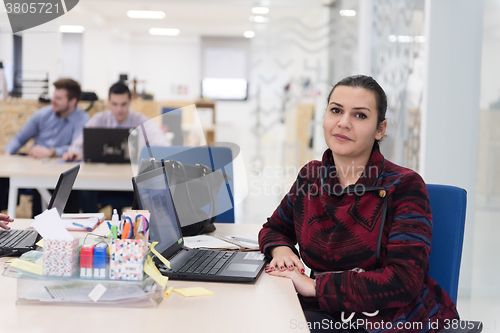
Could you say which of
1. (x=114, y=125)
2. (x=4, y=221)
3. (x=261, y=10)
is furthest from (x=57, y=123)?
(x=4, y=221)

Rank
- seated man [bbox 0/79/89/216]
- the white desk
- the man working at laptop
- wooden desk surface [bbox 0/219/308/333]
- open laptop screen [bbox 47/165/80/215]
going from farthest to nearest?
seated man [bbox 0/79/89/216], the man working at laptop, the white desk, open laptop screen [bbox 47/165/80/215], wooden desk surface [bbox 0/219/308/333]

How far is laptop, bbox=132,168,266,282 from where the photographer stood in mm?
1149

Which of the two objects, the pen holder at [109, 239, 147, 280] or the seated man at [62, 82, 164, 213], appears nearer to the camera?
the pen holder at [109, 239, 147, 280]

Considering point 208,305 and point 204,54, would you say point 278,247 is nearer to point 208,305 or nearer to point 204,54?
point 208,305

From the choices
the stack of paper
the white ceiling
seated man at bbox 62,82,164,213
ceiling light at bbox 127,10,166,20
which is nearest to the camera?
the stack of paper

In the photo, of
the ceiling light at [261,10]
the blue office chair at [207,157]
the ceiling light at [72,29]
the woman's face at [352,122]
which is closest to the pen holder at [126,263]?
the woman's face at [352,122]

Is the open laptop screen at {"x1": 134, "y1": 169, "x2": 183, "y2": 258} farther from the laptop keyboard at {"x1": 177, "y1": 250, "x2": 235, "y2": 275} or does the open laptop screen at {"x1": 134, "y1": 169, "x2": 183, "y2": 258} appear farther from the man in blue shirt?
the man in blue shirt

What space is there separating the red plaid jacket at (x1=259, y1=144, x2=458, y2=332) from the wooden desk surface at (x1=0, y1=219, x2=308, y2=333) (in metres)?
0.19

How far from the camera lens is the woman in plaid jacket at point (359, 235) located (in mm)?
1140

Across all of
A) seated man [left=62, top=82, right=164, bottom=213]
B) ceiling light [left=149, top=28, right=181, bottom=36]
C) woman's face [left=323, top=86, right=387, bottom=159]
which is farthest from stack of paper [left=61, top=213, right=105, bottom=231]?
ceiling light [left=149, top=28, right=181, bottom=36]

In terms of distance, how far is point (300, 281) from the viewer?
1.20 metres

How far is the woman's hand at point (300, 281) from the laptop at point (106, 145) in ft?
7.37

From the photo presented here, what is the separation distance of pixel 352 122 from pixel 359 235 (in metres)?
0.32

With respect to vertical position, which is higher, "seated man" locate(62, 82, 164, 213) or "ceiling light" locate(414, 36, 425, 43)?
"ceiling light" locate(414, 36, 425, 43)
